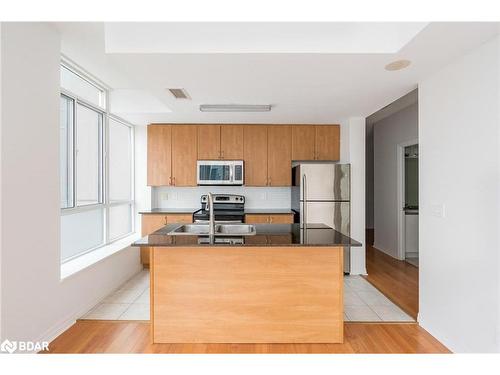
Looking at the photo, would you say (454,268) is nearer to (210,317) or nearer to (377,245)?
(210,317)

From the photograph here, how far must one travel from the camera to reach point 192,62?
93.4 inches

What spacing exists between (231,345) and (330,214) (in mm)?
2504

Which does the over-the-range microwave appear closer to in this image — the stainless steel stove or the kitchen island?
the stainless steel stove

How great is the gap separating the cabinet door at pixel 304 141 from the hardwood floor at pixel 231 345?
108 inches

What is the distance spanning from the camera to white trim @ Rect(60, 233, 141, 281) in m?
2.76

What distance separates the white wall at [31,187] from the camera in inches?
75.0

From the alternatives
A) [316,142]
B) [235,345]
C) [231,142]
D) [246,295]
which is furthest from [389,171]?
[235,345]

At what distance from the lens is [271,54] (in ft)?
7.32

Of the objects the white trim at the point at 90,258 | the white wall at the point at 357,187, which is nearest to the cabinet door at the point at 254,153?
the white wall at the point at 357,187

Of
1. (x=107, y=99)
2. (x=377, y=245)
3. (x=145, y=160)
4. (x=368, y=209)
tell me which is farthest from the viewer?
(x=368, y=209)

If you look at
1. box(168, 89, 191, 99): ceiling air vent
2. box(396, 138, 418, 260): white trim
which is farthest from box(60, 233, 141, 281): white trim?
box(396, 138, 418, 260): white trim

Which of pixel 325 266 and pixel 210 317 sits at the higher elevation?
pixel 325 266

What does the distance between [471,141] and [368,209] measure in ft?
22.0

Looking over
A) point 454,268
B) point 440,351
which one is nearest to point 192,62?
point 454,268
